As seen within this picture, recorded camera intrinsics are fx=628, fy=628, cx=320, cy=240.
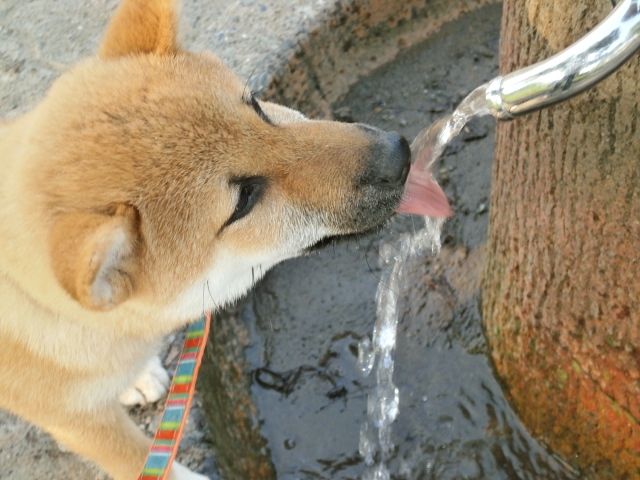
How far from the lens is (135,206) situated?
60.3 inches

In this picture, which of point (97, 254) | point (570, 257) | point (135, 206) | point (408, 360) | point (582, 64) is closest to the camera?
point (582, 64)

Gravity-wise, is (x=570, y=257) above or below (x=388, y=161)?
below

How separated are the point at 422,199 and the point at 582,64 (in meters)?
0.97

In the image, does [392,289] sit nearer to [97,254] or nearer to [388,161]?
[388,161]

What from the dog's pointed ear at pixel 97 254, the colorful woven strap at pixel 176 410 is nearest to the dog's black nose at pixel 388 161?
the dog's pointed ear at pixel 97 254

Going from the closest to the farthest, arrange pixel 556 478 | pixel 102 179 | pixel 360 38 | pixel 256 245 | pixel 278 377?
pixel 102 179, pixel 256 245, pixel 556 478, pixel 278 377, pixel 360 38

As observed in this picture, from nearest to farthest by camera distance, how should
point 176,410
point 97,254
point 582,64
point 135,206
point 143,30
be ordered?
point 582,64 < point 97,254 < point 135,206 < point 143,30 < point 176,410

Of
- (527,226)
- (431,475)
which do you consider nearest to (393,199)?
(527,226)

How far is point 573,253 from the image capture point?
5.47 feet

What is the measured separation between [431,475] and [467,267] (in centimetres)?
83

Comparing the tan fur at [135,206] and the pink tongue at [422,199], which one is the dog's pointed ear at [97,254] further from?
the pink tongue at [422,199]

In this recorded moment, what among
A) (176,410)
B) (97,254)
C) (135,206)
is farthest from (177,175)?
(176,410)

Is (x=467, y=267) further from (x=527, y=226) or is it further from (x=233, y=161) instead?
(x=233, y=161)

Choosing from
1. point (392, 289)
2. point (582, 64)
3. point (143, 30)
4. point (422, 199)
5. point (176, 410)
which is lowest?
point (392, 289)
